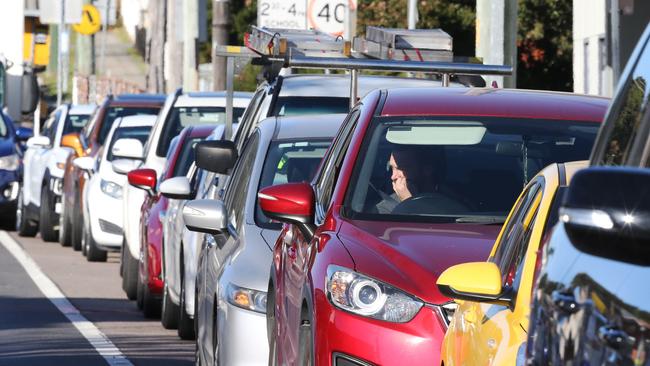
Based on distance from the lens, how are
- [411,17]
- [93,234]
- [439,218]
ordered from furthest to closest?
[411,17], [93,234], [439,218]

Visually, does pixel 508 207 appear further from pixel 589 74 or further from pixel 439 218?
pixel 589 74

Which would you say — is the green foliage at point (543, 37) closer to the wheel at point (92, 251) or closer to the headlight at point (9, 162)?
the headlight at point (9, 162)

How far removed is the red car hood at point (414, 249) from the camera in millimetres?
6480

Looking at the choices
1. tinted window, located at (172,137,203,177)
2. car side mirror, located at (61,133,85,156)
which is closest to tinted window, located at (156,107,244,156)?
tinted window, located at (172,137,203,177)

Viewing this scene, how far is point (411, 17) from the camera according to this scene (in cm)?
3219

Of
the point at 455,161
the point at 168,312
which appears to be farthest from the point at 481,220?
the point at 168,312

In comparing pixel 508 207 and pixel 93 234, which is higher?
pixel 508 207

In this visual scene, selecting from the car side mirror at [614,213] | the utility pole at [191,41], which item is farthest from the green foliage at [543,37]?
the car side mirror at [614,213]

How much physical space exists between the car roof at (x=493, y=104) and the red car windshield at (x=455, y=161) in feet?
0.13

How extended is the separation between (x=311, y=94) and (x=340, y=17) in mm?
10981

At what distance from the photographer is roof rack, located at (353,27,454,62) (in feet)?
41.5

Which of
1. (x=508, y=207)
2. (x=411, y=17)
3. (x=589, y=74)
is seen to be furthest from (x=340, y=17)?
(x=508, y=207)

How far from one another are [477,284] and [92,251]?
15.7m

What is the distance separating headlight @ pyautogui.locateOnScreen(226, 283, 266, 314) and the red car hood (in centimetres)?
134
